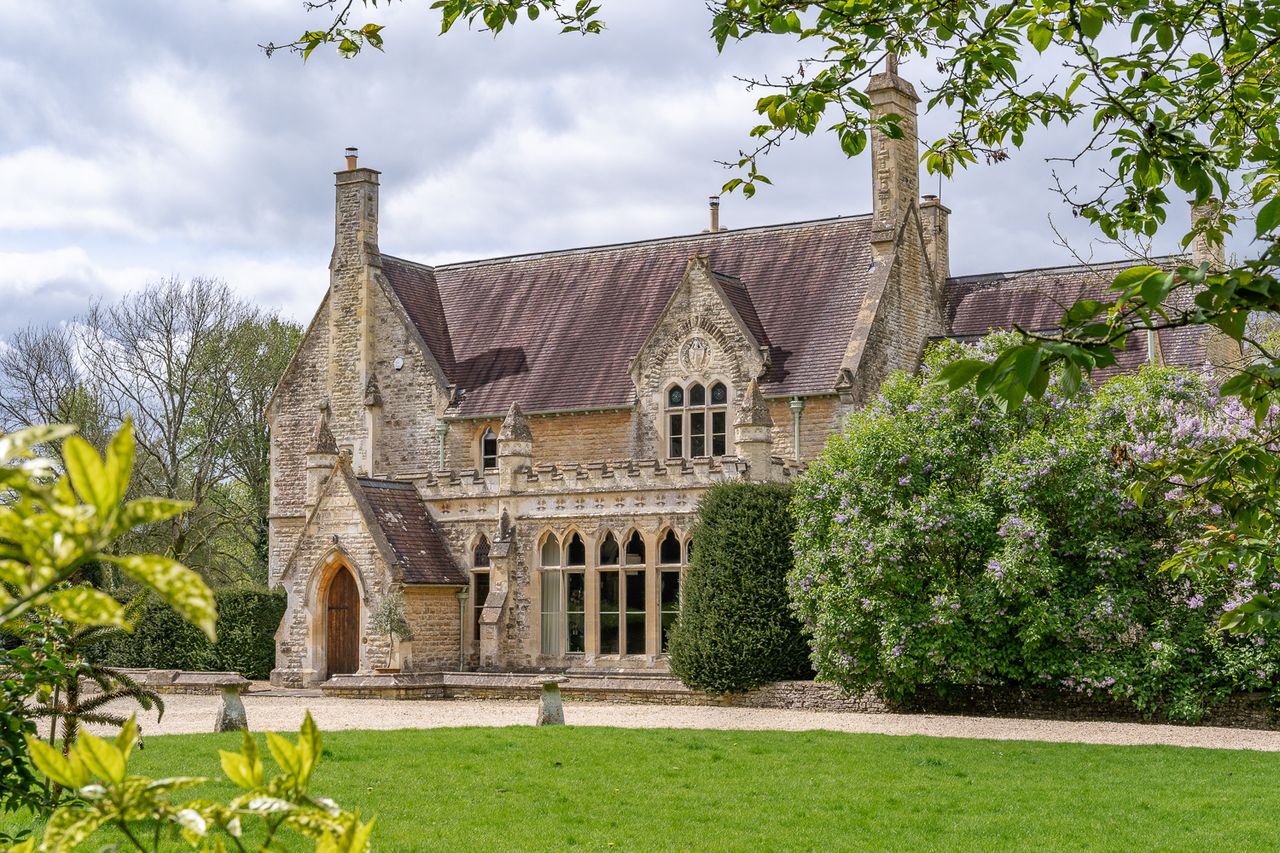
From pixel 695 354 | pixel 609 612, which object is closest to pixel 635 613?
pixel 609 612

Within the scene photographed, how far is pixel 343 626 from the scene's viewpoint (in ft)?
96.9

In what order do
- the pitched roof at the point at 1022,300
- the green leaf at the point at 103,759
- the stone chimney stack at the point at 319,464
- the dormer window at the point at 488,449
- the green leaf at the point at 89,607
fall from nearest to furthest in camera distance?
the green leaf at the point at 89,607, the green leaf at the point at 103,759, the stone chimney stack at the point at 319,464, the pitched roof at the point at 1022,300, the dormer window at the point at 488,449

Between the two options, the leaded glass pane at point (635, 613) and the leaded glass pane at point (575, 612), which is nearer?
the leaded glass pane at point (635, 613)

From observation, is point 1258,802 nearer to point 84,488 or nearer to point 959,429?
point 959,429

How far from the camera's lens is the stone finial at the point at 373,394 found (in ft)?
115

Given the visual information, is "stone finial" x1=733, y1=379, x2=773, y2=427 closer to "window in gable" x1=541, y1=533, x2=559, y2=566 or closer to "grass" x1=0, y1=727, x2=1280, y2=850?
"window in gable" x1=541, y1=533, x2=559, y2=566

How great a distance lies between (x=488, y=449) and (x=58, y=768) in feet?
106

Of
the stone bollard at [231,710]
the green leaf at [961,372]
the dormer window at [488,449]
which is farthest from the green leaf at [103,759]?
the dormer window at [488,449]

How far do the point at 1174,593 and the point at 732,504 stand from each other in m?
7.44

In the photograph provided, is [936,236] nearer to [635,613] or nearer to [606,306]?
[606,306]

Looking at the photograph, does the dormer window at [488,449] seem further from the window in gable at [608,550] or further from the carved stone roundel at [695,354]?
the window in gable at [608,550]

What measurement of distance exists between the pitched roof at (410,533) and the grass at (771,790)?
10787 millimetres

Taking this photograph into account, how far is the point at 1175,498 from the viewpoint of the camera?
20516mm

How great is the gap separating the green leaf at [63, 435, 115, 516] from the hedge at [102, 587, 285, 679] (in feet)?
104
